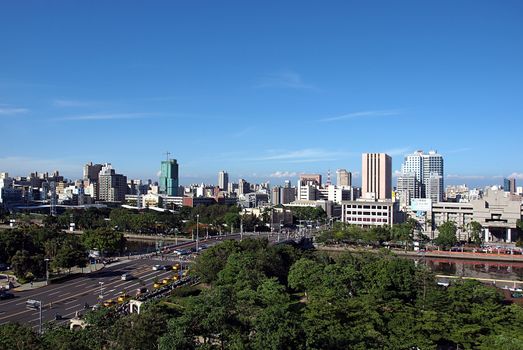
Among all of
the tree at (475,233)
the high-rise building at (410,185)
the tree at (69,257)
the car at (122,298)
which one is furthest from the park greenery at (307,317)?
the high-rise building at (410,185)

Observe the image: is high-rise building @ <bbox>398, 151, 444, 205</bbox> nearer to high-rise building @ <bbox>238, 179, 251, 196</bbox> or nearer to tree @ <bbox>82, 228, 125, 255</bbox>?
high-rise building @ <bbox>238, 179, 251, 196</bbox>

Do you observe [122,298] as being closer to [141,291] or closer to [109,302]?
[109,302]

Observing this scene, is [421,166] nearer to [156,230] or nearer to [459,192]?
[459,192]

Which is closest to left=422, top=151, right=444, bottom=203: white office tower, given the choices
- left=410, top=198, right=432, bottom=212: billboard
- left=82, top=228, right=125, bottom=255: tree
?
left=410, top=198, right=432, bottom=212: billboard

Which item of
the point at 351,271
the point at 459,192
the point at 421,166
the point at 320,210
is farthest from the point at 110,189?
the point at 351,271

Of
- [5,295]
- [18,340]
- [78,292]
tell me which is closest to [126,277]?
[78,292]

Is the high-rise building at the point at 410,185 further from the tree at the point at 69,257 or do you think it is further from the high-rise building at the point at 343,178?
the tree at the point at 69,257
